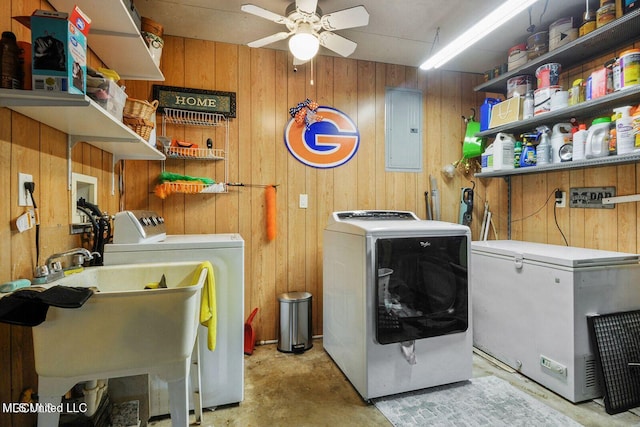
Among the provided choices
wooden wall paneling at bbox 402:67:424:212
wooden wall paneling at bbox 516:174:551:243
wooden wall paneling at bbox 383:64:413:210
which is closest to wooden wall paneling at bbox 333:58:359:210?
wooden wall paneling at bbox 383:64:413:210

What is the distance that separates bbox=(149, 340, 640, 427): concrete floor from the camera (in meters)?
1.79

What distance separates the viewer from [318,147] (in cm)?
290

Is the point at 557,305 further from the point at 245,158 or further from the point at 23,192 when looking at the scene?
the point at 23,192

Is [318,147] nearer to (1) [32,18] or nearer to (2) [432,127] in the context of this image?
(2) [432,127]

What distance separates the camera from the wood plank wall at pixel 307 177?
2.52 m

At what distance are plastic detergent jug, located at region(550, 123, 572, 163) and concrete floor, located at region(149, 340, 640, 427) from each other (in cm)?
157

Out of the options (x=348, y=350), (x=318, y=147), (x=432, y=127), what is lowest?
(x=348, y=350)

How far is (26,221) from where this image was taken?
1.31 m

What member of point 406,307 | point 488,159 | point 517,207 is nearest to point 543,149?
point 488,159

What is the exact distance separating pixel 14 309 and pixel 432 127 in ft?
10.6

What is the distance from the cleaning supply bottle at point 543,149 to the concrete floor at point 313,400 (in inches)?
60.6

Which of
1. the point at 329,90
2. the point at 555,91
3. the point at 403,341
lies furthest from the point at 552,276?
the point at 329,90

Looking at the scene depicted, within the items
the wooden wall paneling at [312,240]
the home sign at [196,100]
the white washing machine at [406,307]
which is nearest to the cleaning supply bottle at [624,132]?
the white washing machine at [406,307]

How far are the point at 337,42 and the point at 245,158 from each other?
1158 millimetres
